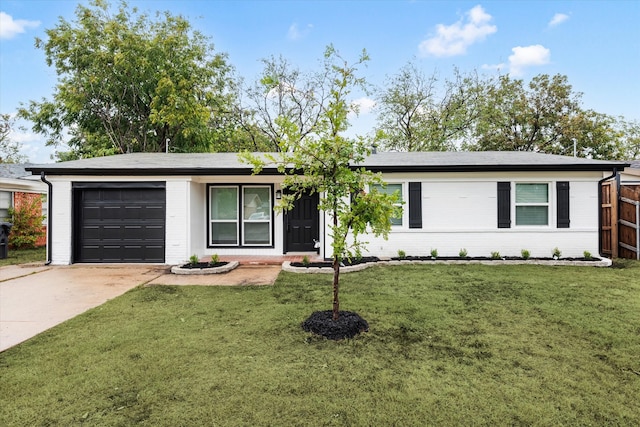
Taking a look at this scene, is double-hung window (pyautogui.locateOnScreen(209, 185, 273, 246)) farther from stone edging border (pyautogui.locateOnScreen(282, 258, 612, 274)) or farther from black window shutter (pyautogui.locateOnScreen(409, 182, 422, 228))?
black window shutter (pyautogui.locateOnScreen(409, 182, 422, 228))

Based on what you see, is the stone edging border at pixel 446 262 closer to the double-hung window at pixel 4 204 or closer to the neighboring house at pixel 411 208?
the neighboring house at pixel 411 208

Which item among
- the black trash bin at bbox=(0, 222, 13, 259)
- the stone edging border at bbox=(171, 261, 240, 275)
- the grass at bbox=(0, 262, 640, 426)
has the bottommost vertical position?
the grass at bbox=(0, 262, 640, 426)

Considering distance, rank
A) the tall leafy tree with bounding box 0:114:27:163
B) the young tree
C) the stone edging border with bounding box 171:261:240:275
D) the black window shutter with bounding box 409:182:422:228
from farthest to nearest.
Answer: the tall leafy tree with bounding box 0:114:27:163 → the black window shutter with bounding box 409:182:422:228 → the stone edging border with bounding box 171:261:240:275 → the young tree

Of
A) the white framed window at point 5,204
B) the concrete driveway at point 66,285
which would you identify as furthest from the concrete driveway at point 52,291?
the white framed window at point 5,204

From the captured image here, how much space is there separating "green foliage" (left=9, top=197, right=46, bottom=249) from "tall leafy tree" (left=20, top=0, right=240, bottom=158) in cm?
512

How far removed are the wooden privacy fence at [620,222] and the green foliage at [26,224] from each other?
674 inches

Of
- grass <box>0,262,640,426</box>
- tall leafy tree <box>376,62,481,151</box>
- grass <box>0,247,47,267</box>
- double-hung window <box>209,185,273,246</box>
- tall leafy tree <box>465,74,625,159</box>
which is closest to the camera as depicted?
grass <box>0,262,640,426</box>

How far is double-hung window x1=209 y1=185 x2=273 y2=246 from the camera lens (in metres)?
9.77

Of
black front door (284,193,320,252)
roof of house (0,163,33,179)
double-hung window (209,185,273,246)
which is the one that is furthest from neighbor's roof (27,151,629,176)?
roof of house (0,163,33,179)

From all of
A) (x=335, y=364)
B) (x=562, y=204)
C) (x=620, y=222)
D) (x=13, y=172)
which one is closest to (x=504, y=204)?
(x=562, y=204)

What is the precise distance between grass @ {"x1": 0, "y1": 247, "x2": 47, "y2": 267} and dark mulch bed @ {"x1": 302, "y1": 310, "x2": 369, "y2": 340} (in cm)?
883

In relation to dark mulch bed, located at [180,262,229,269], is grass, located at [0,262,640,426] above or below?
below

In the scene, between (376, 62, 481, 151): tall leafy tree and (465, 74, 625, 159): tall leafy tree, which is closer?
(465, 74, 625, 159): tall leafy tree

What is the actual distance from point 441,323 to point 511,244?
5639mm
